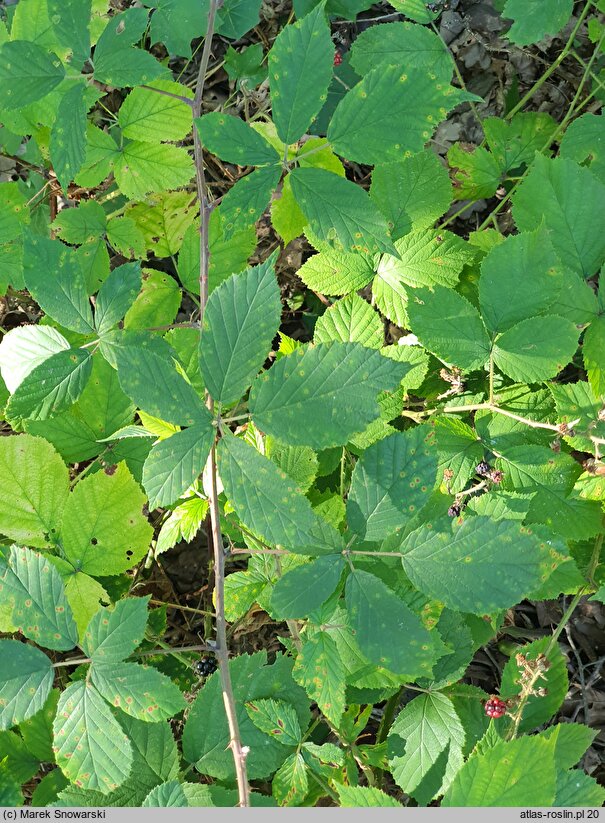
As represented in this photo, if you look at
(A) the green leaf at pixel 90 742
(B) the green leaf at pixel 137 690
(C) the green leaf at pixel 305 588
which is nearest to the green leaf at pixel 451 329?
(C) the green leaf at pixel 305 588

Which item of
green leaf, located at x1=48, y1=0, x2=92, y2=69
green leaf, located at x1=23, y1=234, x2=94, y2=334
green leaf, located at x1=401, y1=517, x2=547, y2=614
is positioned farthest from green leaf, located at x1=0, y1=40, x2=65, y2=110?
green leaf, located at x1=401, y1=517, x2=547, y2=614

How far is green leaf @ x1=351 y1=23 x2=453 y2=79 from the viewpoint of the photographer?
6.59 ft

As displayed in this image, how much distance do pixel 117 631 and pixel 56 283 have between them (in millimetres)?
813

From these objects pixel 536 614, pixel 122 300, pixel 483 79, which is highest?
pixel 483 79

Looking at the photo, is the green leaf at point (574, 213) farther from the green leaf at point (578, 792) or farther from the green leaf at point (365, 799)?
the green leaf at point (365, 799)

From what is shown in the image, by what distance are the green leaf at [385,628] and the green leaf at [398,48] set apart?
5.00ft

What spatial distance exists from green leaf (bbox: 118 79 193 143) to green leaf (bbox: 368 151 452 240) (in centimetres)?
58

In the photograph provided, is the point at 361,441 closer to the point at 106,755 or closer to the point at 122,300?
the point at 122,300

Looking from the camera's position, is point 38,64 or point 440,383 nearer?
point 38,64

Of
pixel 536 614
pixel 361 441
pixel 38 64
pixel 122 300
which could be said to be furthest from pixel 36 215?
pixel 536 614

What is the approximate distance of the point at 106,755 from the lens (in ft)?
4.47

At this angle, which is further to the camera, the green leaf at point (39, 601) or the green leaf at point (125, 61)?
the green leaf at point (125, 61)

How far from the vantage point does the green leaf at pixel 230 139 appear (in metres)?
1.48

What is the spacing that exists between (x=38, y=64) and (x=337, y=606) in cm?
142
